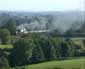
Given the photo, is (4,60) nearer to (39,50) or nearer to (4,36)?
(4,36)

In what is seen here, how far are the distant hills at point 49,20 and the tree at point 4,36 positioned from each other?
88 millimetres

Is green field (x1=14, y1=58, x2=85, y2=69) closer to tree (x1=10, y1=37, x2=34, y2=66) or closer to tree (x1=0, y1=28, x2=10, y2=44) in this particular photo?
tree (x1=10, y1=37, x2=34, y2=66)

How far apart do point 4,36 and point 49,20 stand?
564mm

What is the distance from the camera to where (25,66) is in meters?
2.98

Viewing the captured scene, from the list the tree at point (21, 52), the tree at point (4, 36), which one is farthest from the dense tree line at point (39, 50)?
the tree at point (4, 36)

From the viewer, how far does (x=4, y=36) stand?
297 cm

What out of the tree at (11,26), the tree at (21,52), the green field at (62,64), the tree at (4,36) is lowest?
the green field at (62,64)

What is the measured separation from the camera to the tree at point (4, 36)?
295cm

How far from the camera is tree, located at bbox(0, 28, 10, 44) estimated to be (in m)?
2.95

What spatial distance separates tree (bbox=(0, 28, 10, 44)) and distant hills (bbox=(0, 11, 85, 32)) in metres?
0.09

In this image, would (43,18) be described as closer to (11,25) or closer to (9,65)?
(11,25)

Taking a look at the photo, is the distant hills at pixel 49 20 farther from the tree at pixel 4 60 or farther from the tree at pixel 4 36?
the tree at pixel 4 60
